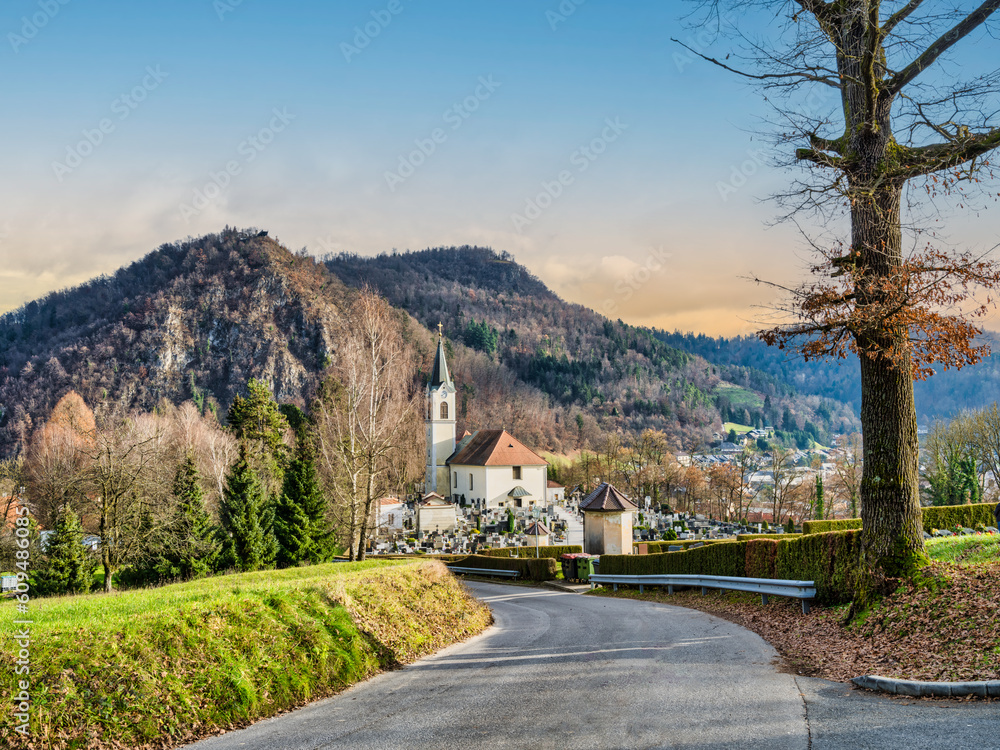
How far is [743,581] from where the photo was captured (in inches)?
552

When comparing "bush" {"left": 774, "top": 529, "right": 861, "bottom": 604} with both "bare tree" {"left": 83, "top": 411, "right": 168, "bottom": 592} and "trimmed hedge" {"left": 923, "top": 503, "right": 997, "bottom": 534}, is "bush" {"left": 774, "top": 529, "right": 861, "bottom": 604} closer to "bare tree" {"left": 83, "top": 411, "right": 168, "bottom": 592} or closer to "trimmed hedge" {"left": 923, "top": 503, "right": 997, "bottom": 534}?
"trimmed hedge" {"left": 923, "top": 503, "right": 997, "bottom": 534}

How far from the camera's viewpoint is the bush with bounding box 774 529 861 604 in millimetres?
10125

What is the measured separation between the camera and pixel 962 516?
63.0 feet

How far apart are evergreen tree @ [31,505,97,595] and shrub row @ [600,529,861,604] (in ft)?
64.4

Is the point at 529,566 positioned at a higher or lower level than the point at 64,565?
lower

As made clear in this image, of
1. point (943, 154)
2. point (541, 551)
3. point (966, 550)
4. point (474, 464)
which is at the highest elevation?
point (943, 154)

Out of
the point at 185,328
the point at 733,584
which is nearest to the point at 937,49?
the point at 733,584

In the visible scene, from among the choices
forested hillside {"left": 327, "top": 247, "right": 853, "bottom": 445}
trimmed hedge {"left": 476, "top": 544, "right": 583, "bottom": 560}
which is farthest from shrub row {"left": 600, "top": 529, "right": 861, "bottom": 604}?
forested hillside {"left": 327, "top": 247, "right": 853, "bottom": 445}

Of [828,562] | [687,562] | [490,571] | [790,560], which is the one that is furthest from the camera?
[490,571]

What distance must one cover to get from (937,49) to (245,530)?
82.6 feet

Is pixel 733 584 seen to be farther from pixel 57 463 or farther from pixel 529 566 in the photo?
pixel 57 463

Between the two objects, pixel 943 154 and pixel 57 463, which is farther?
pixel 57 463

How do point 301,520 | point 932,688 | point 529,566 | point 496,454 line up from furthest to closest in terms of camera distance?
point 496,454 < point 529,566 < point 301,520 < point 932,688

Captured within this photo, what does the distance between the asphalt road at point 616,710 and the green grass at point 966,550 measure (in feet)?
13.1
